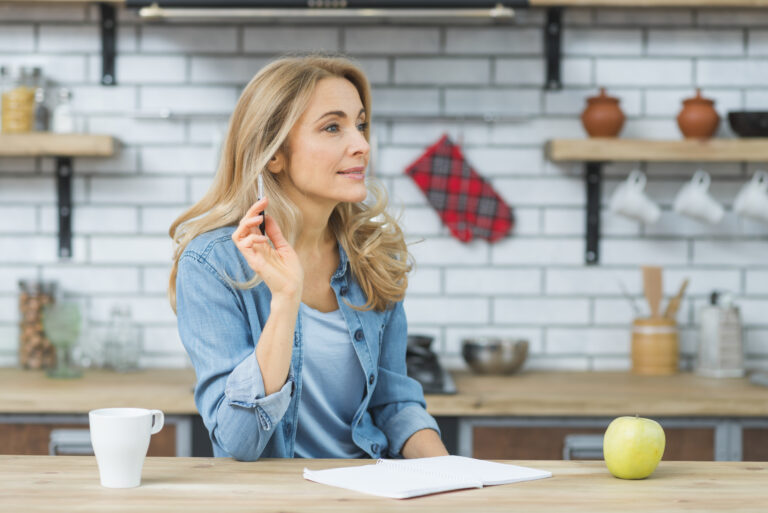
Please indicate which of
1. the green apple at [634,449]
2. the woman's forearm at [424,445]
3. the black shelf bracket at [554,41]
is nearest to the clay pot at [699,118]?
the black shelf bracket at [554,41]

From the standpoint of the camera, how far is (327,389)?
2018 mm

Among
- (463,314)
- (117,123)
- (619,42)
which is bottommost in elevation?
(463,314)

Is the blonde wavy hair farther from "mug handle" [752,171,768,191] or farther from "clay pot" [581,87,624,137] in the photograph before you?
"mug handle" [752,171,768,191]

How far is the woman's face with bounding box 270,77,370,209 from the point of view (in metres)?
2.00

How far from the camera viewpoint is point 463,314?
3525mm

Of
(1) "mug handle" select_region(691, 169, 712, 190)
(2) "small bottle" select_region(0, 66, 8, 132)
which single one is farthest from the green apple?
(2) "small bottle" select_region(0, 66, 8, 132)

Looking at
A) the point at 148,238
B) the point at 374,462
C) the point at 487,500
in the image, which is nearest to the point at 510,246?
the point at 148,238

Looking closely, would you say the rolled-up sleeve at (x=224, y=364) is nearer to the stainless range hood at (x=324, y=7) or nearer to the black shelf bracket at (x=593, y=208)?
the stainless range hood at (x=324, y=7)

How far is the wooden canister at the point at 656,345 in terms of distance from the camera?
131 inches

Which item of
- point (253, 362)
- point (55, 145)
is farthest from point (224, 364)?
point (55, 145)

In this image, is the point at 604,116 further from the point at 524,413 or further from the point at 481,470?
the point at 481,470

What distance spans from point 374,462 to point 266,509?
0.41 meters

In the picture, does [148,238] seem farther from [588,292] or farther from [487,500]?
[487,500]

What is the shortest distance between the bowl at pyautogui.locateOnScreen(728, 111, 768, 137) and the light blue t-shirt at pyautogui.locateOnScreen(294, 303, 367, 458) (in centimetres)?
197
